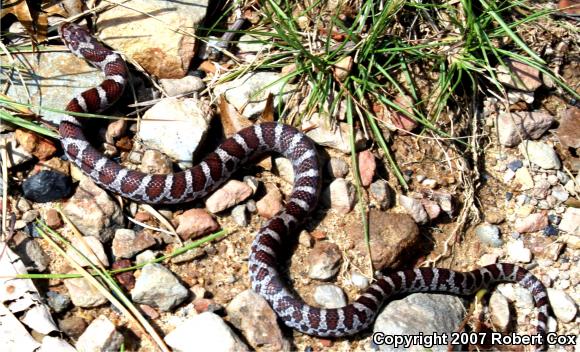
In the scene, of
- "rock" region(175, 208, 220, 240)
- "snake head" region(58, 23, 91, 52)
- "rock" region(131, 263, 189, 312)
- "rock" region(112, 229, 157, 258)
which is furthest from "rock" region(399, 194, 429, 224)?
"snake head" region(58, 23, 91, 52)

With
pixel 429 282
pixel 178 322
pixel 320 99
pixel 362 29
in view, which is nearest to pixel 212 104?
pixel 320 99

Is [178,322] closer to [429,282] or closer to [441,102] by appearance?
[429,282]

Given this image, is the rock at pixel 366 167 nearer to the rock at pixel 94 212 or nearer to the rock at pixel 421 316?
the rock at pixel 421 316

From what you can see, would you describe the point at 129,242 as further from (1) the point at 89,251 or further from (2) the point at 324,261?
(2) the point at 324,261

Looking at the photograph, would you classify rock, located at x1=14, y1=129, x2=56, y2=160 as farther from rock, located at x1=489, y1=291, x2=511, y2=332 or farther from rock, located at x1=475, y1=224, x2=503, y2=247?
rock, located at x1=489, y1=291, x2=511, y2=332

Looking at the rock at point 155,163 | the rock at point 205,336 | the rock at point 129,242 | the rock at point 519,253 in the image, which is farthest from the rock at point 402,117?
the rock at point 205,336
